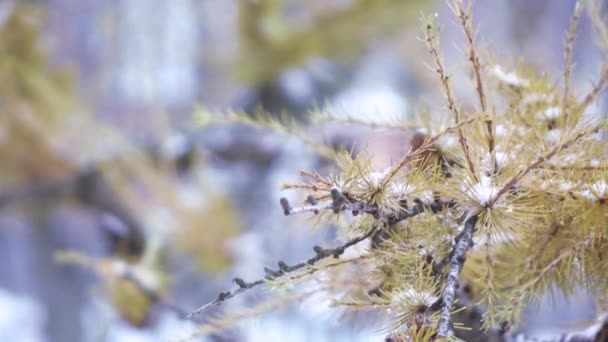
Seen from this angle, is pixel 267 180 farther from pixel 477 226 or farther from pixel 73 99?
pixel 477 226

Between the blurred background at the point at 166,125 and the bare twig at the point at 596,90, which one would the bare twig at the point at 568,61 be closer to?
the bare twig at the point at 596,90

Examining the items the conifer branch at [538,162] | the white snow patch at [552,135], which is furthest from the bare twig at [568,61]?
the conifer branch at [538,162]

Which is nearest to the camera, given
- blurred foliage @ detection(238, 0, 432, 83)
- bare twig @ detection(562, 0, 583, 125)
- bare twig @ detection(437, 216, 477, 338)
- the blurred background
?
bare twig @ detection(437, 216, 477, 338)

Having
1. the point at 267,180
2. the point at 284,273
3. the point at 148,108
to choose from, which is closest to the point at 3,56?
the point at 148,108

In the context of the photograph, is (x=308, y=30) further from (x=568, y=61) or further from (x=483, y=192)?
(x=483, y=192)

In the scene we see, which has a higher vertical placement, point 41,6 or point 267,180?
point 41,6

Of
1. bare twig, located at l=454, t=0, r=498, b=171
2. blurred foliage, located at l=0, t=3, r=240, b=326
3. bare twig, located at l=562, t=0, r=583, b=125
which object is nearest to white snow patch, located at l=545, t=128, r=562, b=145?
bare twig, located at l=562, t=0, r=583, b=125

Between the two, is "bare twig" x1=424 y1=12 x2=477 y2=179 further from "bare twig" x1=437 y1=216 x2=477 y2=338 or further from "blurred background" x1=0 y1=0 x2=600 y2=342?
"blurred background" x1=0 y1=0 x2=600 y2=342
